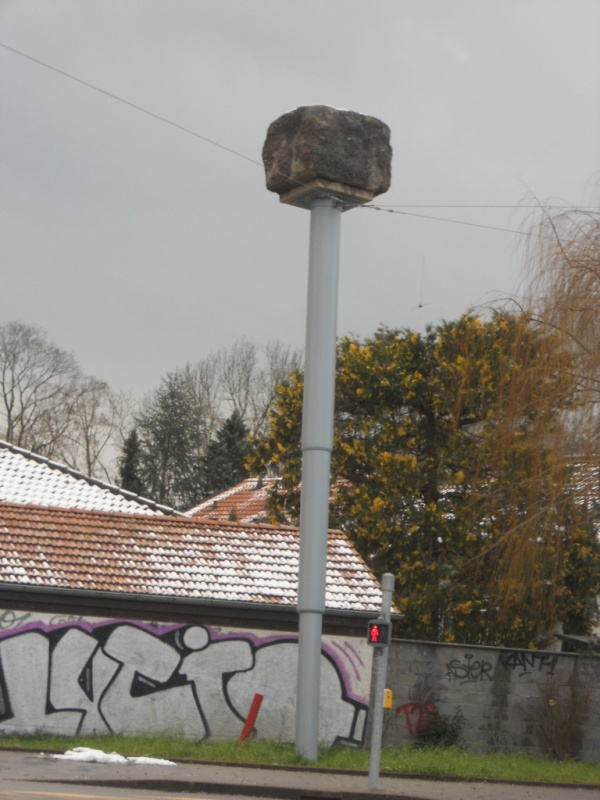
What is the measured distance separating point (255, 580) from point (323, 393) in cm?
391

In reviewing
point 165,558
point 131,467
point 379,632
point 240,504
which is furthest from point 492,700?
point 131,467

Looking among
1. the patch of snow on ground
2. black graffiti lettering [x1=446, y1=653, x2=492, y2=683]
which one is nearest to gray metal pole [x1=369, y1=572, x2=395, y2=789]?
the patch of snow on ground

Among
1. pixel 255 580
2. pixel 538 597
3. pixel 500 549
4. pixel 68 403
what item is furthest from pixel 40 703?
pixel 68 403

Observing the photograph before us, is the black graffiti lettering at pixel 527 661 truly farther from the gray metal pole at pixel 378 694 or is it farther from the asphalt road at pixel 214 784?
the gray metal pole at pixel 378 694

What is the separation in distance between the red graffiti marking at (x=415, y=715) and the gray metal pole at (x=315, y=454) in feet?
12.6

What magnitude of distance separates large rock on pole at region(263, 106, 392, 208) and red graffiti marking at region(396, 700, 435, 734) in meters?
8.82

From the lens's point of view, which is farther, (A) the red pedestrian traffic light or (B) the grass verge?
(B) the grass verge

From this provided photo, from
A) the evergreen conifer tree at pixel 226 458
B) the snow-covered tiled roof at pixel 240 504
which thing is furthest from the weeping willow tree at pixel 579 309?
the evergreen conifer tree at pixel 226 458

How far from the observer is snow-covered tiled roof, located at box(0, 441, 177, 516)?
24984 millimetres

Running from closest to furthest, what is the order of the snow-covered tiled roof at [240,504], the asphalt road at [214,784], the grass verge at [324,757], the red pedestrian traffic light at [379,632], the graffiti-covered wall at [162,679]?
the asphalt road at [214,784], the red pedestrian traffic light at [379,632], the grass verge at [324,757], the graffiti-covered wall at [162,679], the snow-covered tiled roof at [240,504]

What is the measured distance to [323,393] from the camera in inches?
661

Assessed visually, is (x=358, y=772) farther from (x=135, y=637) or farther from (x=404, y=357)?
(x=404, y=357)

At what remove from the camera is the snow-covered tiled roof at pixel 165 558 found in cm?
1820

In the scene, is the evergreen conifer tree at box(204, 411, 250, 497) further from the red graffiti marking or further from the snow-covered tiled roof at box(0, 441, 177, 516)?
the red graffiti marking
